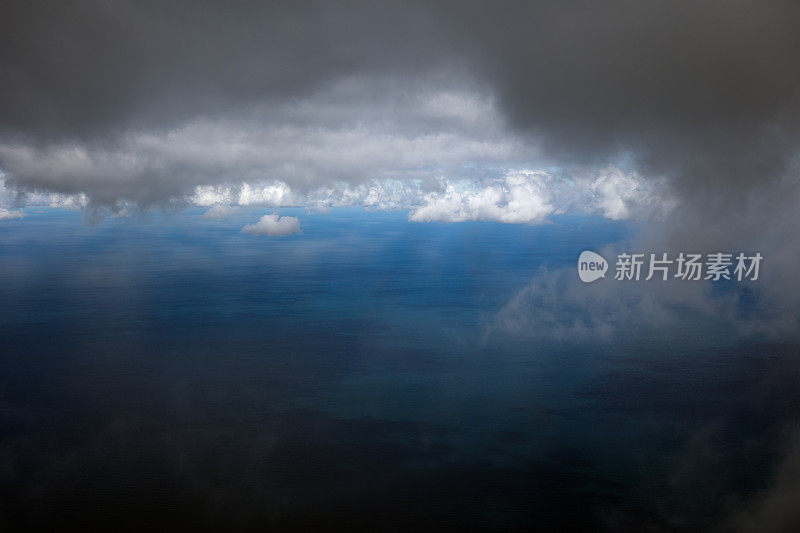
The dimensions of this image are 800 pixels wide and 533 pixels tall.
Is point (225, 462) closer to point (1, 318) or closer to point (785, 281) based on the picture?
point (1, 318)

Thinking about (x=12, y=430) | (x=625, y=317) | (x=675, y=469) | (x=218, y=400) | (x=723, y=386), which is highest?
(x=625, y=317)

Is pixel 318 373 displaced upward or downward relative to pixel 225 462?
upward

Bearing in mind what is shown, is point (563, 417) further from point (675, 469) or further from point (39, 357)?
point (39, 357)

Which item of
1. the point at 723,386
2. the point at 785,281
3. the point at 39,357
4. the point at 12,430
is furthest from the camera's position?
the point at 785,281

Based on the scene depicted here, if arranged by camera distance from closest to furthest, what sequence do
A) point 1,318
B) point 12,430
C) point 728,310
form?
point 12,430, point 1,318, point 728,310

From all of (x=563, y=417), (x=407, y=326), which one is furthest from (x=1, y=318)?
(x=563, y=417)

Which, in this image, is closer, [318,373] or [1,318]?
[318,373]
